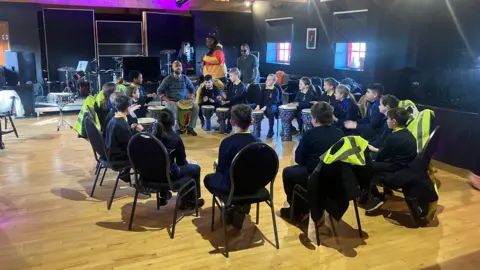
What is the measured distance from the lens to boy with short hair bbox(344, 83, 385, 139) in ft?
15.6

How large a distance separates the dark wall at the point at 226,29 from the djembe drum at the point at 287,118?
557 cm

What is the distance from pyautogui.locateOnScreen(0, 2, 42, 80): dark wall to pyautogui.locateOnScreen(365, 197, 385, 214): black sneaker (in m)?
8.98

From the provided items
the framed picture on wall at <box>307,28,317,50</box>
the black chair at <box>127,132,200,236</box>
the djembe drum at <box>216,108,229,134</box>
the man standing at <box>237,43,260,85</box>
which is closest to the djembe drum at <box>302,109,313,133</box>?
the djembe drum at <box>216,108,229,134</box>

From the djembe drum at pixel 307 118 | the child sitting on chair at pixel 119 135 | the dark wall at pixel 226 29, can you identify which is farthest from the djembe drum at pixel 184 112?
the dark wall at pixel 226 29

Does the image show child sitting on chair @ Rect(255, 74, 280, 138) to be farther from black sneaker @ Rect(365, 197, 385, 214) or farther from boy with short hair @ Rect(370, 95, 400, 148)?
black sneaker @ Rect(365, 197, 385, 214)

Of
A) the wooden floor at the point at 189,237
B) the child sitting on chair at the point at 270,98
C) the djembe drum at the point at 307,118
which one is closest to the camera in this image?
the wooden floor at the point at 189,237

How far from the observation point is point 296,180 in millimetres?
3525

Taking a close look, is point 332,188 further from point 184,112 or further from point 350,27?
point 350,27

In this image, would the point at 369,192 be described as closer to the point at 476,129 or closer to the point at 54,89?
the point at 476,129

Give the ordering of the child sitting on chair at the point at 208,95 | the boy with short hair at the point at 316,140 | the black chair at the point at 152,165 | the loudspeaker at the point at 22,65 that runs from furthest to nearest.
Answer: the loudspeaker at the point at 22,65 → the child sitting on chair at the point at 208,95 → the boy with short hair at the point at 316,140 → the black chair at the point at 152,165

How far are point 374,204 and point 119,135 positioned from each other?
2454 millimetres

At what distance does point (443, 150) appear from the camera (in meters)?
5.79

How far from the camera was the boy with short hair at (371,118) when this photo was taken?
15.6 ft

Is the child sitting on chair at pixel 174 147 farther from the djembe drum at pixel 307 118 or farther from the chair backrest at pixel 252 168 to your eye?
the djembe drum at pixel 307 118
